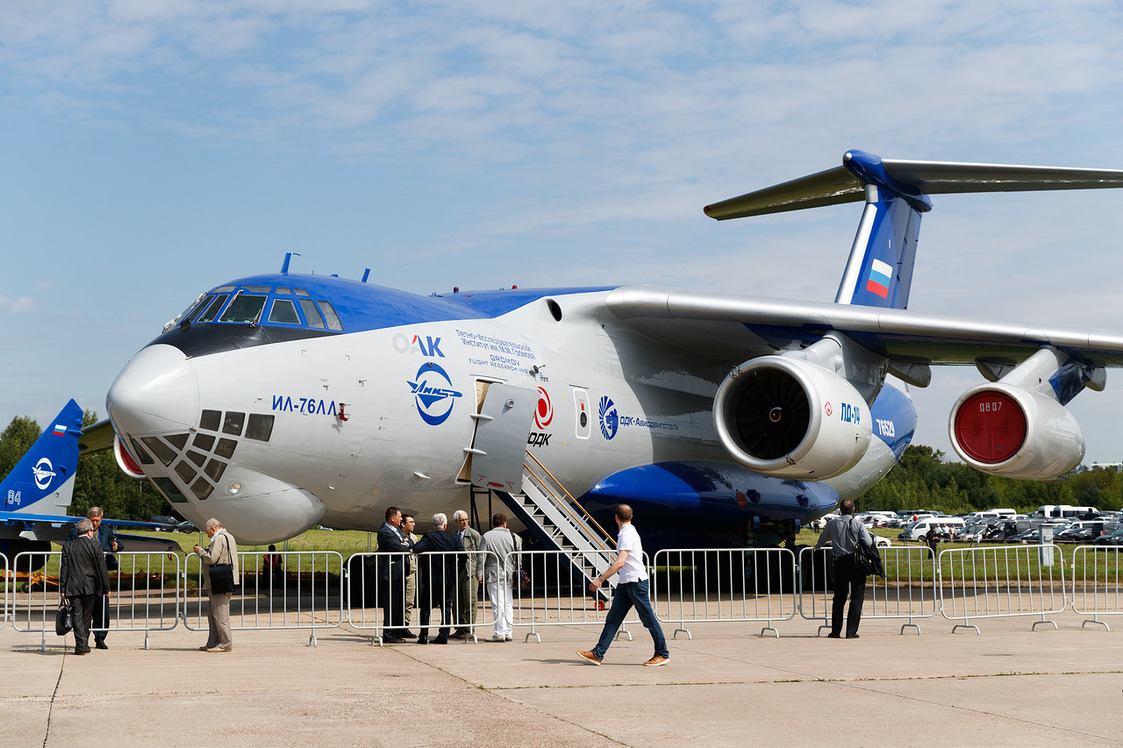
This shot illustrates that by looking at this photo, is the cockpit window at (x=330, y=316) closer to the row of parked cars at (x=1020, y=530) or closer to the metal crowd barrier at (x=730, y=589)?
the metal crowd barrier at (x=730, y=589)

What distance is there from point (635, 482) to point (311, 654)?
6.70 m

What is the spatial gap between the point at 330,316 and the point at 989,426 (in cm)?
786

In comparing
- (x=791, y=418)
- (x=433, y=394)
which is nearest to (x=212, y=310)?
(x=433, y=394)

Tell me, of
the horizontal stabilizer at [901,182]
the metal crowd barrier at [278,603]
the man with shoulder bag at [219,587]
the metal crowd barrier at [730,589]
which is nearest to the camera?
the man with shoulder bag at [219,587]

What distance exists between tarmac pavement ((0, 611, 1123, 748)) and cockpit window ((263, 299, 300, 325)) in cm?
309

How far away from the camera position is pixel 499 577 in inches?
408

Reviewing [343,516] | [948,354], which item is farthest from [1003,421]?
[343,516]

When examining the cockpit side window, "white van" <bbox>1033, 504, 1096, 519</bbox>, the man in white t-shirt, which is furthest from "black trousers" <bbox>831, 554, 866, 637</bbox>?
"white van" <bbox>1033, 504, 1096, 519</bbox>

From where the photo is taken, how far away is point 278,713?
6.27 metres

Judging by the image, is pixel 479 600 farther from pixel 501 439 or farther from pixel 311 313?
pixel 311 313

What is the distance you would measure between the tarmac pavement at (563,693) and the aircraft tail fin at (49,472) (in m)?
11.6

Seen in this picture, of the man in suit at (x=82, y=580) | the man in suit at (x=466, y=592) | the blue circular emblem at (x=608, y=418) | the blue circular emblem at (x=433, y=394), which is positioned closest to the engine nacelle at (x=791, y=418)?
the blue circular emblem at (x=608, y=418)

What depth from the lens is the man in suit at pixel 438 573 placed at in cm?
1013

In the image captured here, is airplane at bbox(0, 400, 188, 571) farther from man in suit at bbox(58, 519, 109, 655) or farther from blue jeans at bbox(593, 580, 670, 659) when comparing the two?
blue jeans at bbox(593, 580, 670, 659)
